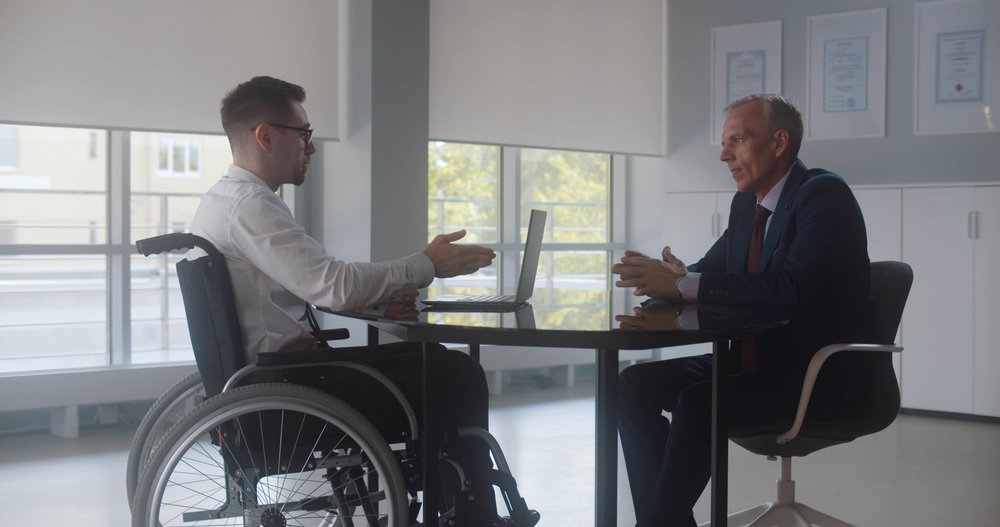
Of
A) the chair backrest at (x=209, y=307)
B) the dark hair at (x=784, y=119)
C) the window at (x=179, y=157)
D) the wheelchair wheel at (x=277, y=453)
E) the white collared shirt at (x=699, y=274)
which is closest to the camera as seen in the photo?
the wheelchair wheel at (x=277, y=453)

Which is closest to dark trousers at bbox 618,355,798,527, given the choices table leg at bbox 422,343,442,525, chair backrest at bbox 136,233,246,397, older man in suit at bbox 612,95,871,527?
older man in suit at bbox 612,95,871,527

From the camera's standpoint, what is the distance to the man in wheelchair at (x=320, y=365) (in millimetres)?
2068

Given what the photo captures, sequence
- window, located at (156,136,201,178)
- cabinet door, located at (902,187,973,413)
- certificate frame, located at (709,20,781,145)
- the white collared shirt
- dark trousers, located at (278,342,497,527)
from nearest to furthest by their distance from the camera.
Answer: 1. dark trousers, located at (278,342,497,527)
2. the white collared shirt
3. window, located at (156,136,201,178)
4. cabinet door, located at (902,187,973,413)
5. certificate frame, located at (709,20,781,145)

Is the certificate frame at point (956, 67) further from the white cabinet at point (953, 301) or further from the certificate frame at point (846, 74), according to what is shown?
the white cabinet at point (953, 301)

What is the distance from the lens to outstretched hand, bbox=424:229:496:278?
2.42m

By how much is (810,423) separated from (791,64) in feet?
11.7

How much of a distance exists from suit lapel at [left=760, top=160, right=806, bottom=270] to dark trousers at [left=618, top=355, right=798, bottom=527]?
323mm

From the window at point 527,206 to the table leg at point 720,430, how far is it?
311cm

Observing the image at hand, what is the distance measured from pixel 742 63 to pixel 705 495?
3012mm

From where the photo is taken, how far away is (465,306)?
2479 millimetres

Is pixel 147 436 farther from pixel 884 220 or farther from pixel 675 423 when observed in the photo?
pixel 884 220

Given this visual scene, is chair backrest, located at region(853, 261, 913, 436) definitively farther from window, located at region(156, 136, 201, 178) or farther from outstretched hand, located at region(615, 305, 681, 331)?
window, located at region(156, 136, 201, 178)

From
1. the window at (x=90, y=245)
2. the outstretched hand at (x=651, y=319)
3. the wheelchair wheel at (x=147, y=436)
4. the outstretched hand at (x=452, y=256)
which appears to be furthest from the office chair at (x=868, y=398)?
A: the window at (x=90, y=245)

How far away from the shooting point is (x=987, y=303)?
186 inches
